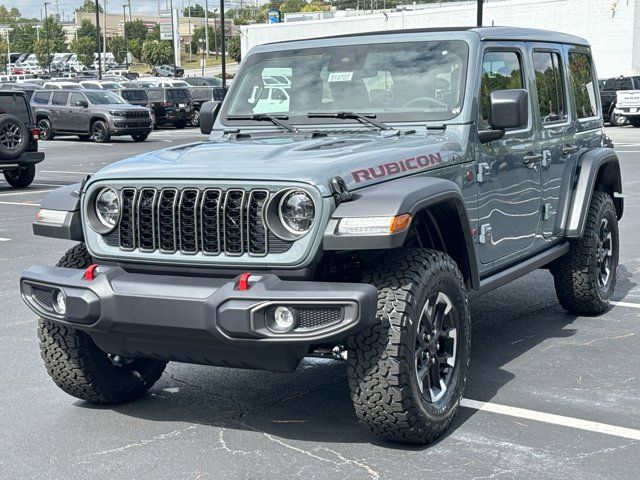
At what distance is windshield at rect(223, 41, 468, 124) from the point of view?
591 cm

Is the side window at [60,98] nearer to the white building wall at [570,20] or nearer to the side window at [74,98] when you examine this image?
the side window at [74,98]

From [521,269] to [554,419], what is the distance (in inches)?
53.4

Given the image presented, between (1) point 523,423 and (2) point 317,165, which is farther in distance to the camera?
(1) point 523,423

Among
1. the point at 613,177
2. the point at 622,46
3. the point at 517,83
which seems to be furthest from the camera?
the point at 622,46

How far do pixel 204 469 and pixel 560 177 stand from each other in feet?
11.7

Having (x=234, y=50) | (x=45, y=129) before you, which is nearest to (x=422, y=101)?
(x=45, y=129)

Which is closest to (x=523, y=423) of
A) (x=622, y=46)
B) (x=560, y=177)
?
(x=560, y=177)

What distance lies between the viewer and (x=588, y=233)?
729 cm

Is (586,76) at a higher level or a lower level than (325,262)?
higher

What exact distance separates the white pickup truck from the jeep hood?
1256 inches

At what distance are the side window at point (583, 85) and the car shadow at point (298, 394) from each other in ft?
5.34

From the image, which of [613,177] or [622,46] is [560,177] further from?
[622,46]

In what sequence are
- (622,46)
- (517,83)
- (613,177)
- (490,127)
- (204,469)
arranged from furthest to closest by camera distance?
1. (622,46)
2. (613,177)
3. (517,83)
4. (490,127)
5. (204,469)

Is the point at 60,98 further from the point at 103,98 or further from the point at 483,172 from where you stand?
the point at 483,172
